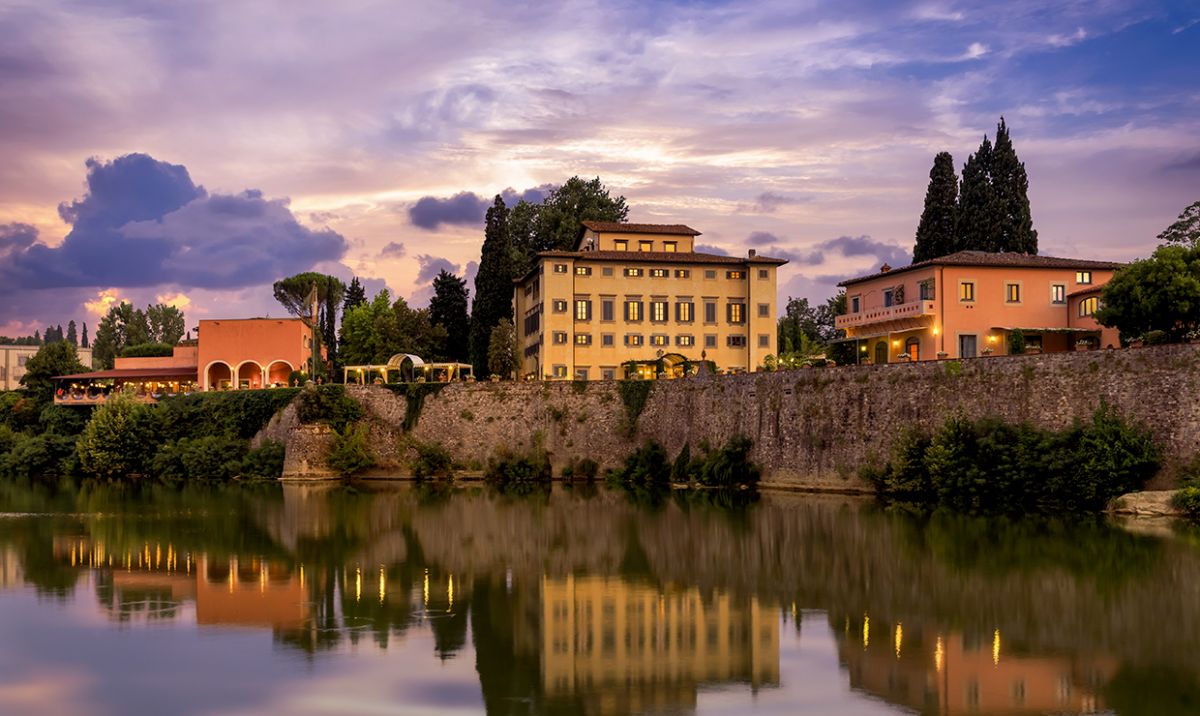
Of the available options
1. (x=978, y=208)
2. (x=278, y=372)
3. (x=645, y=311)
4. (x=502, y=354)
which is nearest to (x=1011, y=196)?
(x=978, y=208)

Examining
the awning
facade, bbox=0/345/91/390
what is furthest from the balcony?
facade, bbox=0/345/91/390

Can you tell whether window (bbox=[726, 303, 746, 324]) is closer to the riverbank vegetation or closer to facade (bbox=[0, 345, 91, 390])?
the riverbank vegetation

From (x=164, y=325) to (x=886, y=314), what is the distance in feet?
312

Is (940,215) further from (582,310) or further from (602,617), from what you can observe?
(602,617)

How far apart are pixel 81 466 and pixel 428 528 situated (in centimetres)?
4068

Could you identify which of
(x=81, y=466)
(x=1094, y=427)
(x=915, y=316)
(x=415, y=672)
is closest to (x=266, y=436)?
(x=81, y=466)

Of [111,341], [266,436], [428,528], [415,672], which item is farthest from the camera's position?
[111,341]

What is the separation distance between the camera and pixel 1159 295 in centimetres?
4872

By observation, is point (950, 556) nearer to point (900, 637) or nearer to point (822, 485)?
point (900, 637)

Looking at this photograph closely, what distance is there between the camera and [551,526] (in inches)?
1587

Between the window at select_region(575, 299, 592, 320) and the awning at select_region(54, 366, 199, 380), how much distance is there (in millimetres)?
30300

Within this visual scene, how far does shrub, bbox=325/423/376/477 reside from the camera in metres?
64.0

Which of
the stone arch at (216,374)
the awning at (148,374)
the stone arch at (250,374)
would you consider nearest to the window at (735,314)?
the stone arch at (250,374)

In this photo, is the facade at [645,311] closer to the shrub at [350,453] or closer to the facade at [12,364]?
the shrub at [350,453]
